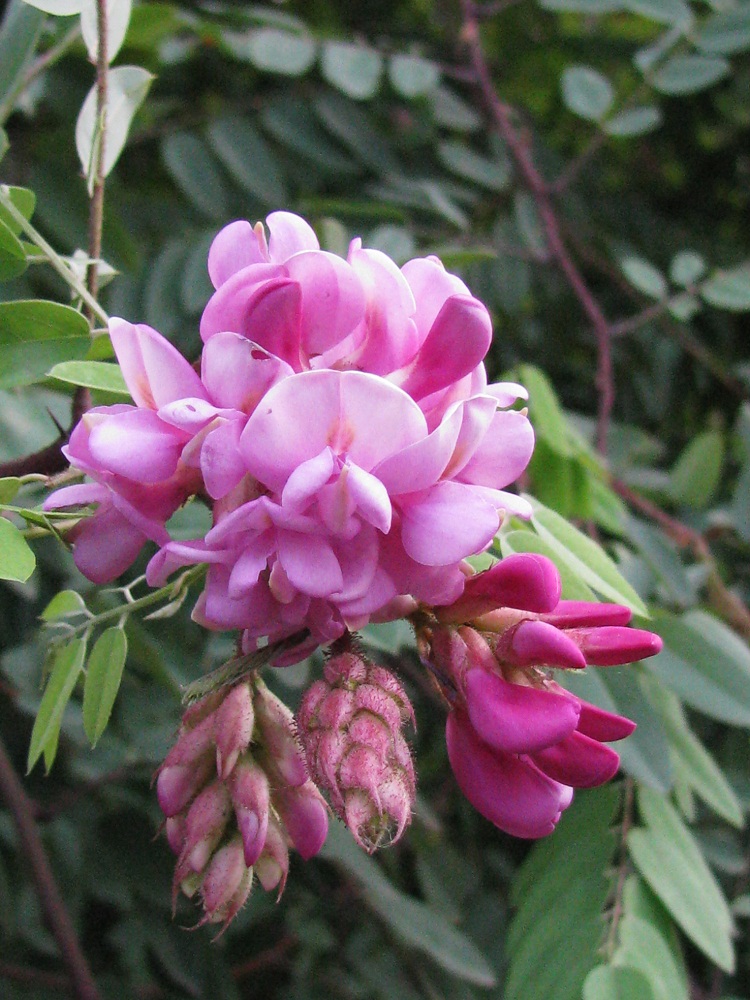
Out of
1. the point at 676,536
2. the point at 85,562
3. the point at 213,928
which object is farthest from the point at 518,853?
the point at 85,562

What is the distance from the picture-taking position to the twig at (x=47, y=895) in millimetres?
1095

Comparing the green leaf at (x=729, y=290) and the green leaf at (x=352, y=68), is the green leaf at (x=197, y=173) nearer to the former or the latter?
the green leaf at (x=352, y=68)

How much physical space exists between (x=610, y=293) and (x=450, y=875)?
1.04 metres

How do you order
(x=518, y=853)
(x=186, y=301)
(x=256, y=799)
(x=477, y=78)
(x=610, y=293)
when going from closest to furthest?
1. (x=256, y=799)
2. (x=186, y=301)
3. (x=477, y=78)
4. (x=518, y=853)
5. (x=610, y=293)

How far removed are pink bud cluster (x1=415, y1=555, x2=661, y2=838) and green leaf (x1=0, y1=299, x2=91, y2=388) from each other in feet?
0.96

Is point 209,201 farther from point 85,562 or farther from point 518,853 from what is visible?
point 518,853

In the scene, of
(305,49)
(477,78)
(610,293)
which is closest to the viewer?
(305,49)

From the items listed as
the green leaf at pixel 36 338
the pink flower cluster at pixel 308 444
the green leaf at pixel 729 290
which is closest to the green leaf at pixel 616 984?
the pink flower cluster at pixel 308 444

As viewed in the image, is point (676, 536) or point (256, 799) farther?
point (676, 536)

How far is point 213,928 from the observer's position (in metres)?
1.29

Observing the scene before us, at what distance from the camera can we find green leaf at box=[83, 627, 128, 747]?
0.63 meters

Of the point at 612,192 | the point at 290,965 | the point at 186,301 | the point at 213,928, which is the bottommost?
the point at 290,965

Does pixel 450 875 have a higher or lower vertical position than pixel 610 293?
lower

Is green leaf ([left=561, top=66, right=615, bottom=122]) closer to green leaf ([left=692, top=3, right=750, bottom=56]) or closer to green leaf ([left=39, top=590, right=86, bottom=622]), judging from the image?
green leaf ([left=692, top=3, right=750, bottom=56])
